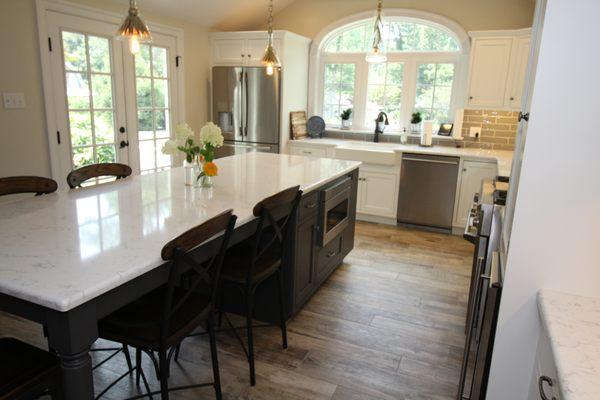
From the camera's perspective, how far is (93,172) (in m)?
2.56

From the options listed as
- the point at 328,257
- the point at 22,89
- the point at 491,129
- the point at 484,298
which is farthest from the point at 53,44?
the point at 491,129

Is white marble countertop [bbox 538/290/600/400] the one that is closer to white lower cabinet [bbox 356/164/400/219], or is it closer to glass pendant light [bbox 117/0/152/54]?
glass pendant light [bbox 117/0/152/54]

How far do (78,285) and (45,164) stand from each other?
3.03m

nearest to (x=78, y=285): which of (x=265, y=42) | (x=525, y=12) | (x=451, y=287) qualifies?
(x=451, y=287)

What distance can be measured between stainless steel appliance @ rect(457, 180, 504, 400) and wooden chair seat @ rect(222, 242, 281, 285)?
102 cm

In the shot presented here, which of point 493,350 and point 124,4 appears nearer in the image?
point 493,350

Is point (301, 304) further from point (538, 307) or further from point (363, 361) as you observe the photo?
point (538, 307)

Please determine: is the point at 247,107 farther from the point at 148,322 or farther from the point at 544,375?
the point at 544,375

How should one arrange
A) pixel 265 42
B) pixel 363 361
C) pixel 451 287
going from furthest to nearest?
pixel 265 42 → pixel 451 287 → pixel 363 361

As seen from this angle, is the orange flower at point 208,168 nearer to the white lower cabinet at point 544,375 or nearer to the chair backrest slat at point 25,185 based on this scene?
the chair backrest slat at point 25,185

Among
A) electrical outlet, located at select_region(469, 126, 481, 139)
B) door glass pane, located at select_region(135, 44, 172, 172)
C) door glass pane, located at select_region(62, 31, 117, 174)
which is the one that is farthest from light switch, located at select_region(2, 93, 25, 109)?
electrical outlet, located at select_region(469, 126, 481, 139)

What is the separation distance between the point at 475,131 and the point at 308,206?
10.2 ft

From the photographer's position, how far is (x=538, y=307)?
4.32ft

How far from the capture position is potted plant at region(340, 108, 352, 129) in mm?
5695
